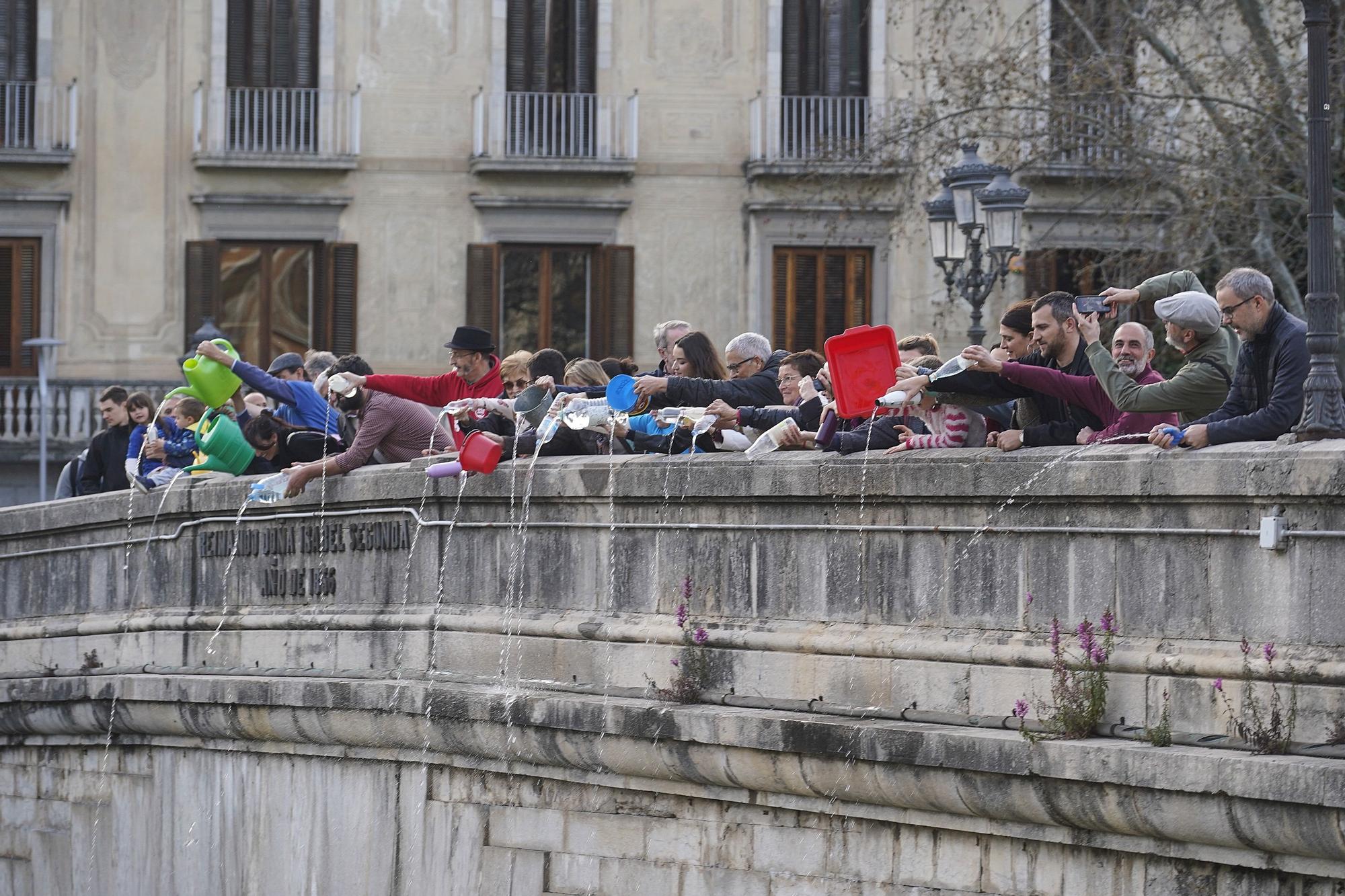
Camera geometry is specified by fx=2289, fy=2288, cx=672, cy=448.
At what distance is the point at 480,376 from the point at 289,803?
276 cm

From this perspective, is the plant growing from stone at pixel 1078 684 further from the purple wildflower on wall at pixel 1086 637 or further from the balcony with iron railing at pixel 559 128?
the balcony with iron railing at pixel 559 128

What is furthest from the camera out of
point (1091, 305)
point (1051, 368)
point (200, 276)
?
point (200, 276)

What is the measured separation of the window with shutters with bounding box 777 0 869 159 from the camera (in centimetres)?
2797

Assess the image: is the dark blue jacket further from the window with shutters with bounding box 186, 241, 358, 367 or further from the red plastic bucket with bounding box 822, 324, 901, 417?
the window with shutters with bounding box 186, 241, 358, 367

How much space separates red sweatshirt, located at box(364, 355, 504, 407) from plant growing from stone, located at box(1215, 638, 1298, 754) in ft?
19.2

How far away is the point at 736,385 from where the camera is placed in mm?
11016

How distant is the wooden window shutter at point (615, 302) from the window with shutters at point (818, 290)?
1797 millimetres

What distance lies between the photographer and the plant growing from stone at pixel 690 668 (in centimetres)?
1015

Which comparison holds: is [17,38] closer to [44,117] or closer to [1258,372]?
[44,117]

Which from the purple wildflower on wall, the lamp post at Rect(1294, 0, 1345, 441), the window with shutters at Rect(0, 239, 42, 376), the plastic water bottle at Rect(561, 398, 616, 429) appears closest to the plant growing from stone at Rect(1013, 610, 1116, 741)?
the purple wildflower on wall

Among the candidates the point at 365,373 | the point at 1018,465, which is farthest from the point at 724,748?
the point at 365,373

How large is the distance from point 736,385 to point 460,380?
7.71 feet

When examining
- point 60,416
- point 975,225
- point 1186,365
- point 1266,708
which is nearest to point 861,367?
point 1186,365

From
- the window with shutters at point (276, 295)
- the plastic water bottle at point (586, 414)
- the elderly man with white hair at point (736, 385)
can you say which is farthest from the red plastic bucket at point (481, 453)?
the window with shutters at point (276, 295)
